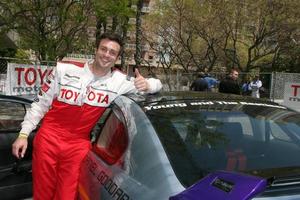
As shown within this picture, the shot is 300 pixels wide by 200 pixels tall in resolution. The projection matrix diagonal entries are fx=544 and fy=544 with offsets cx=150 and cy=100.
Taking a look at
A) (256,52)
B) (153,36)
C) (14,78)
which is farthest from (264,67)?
(14,78)

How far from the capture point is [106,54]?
3.86 meters

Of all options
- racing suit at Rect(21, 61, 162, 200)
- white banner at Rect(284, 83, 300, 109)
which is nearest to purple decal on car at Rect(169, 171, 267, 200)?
racing suit at Rect(21, 61, 162, 200)

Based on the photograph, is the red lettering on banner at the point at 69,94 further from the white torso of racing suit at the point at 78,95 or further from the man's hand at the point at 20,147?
the man's hand at the point at 20,147

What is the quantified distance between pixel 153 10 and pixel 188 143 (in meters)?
34.0

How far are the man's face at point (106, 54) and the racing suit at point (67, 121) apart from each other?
89 mm

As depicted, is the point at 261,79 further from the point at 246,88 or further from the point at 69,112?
the point at 69,112

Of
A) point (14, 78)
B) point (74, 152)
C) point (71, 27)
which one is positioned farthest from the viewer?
point (71, 27)

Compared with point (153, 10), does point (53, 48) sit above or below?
below

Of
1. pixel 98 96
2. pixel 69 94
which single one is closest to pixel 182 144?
pixel 98 96

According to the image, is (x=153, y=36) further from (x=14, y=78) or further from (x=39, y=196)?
(x=39, y=196)

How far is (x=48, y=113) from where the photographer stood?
384 centimetres

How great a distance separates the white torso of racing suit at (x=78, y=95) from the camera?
12.3ft

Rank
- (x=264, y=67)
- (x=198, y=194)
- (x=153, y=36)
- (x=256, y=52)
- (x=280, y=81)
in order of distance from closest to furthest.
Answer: (x=198, y=194) < (x=280, y=81) < (x=256, y=52) < (x=153, y=36) < (x=264, y=67)

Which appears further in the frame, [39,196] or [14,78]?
[14,78]
